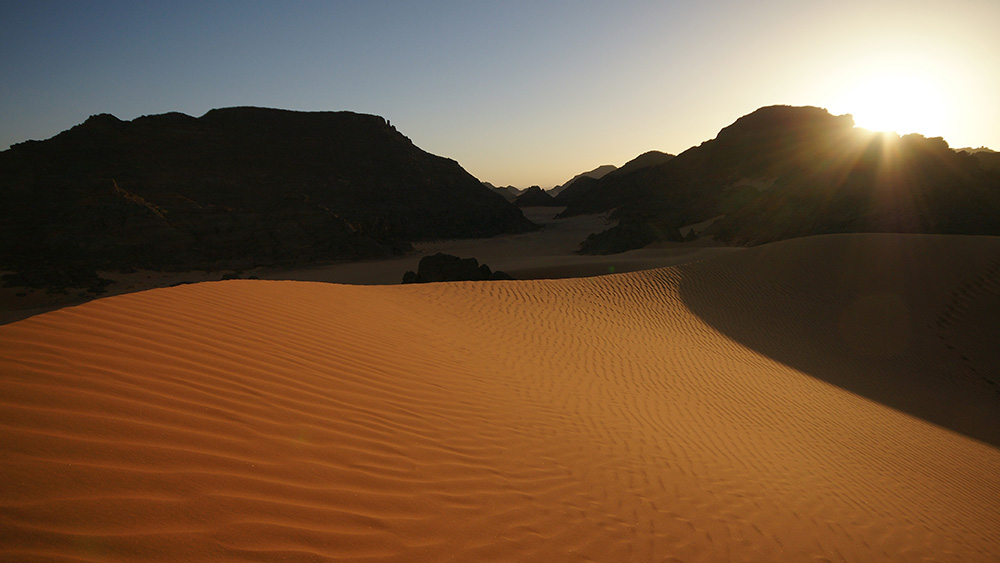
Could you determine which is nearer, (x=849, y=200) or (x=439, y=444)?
(x=439, y=444)

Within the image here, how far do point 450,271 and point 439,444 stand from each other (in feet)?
47.8

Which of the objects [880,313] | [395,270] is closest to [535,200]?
[395,270]

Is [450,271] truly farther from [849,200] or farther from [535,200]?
[535,200]

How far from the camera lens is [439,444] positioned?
348 cm

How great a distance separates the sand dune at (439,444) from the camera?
207cm

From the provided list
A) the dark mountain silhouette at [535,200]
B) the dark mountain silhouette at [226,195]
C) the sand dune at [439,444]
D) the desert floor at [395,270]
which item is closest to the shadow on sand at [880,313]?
the sand dune at [439,444]

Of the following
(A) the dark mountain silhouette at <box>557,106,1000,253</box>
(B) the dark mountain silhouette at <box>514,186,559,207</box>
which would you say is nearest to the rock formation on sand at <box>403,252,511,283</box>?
(A) the dark mountain silhouette at <box>557,106,1000,253</box>

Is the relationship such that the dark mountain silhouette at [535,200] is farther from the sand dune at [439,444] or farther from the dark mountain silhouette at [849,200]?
the sand dune at [439,444]

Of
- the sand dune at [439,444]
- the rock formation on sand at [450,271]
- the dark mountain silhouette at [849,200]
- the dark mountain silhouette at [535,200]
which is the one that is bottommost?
the sand dune at [439,444]

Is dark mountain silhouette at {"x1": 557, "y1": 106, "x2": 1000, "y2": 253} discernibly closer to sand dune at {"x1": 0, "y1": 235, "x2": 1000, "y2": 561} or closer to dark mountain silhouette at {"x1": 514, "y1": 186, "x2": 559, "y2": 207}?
sand dune at {"x1": 0, "y1": 235, "x2": 1000, "y2": 561}

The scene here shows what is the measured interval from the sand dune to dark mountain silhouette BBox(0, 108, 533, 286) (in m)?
19.1

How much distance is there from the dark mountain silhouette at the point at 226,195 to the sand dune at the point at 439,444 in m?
19.1

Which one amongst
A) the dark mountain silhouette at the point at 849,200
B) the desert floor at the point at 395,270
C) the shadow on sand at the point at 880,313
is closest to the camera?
the shadow on sand at the point at 880,313

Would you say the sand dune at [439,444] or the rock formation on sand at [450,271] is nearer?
the sand dune at [439,444]
